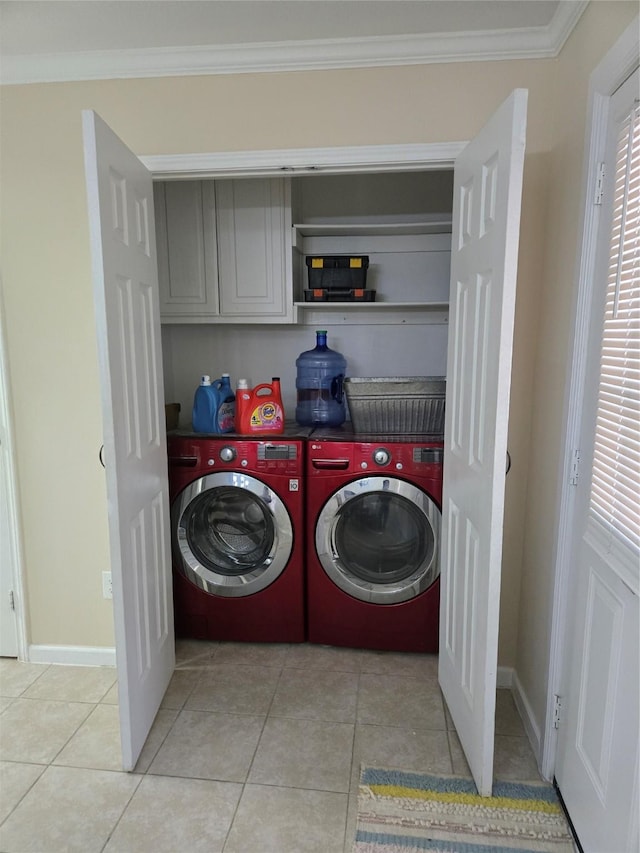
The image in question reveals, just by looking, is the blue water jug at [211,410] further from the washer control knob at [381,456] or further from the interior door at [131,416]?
the washer control knob at [381,456]

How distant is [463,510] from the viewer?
1781 mm

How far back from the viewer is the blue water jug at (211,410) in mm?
2438

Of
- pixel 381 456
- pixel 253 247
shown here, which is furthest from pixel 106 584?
pixel 253 247

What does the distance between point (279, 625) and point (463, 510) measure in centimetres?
112

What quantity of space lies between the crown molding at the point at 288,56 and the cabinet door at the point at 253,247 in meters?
0.70

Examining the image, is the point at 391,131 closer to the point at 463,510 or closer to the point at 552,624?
the point at 463,510

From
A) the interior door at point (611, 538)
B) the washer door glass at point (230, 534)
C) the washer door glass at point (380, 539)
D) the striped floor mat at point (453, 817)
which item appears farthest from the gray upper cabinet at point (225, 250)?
the striped floor mat at point (453, 817)

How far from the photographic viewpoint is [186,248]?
2.65 meters

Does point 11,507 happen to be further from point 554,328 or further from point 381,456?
point 554,328

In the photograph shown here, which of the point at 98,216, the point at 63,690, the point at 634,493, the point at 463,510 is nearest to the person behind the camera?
the point at 634,493

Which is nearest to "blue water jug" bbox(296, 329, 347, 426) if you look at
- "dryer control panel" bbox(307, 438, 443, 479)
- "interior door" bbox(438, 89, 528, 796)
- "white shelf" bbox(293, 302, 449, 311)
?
"white shelf" bbox(293, 302, 449, 311)

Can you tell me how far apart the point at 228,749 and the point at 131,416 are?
1184 millimetres

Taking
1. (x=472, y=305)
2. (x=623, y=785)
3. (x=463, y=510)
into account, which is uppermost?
(x=472, y=305)

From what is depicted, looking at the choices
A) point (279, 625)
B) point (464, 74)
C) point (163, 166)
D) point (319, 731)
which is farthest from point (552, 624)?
point (163, 166)
